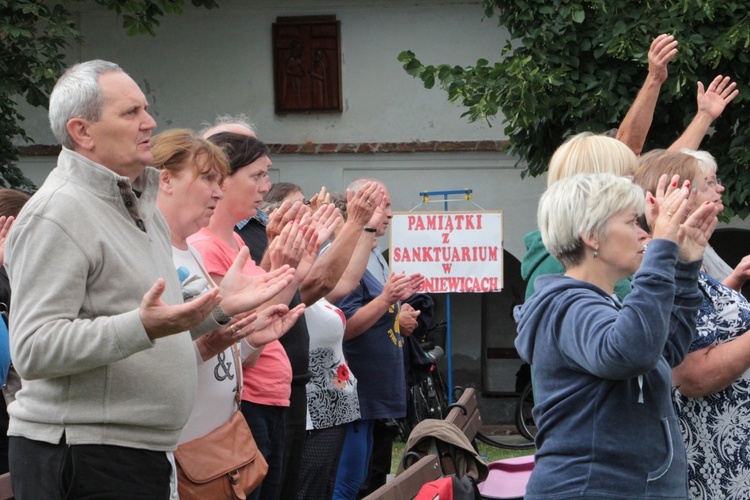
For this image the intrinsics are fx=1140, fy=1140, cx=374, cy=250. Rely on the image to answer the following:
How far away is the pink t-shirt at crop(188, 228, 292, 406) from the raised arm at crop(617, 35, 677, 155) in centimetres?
181

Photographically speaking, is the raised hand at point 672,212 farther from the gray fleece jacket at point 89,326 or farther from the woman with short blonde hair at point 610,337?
the gray fleece jacket at point 89,326

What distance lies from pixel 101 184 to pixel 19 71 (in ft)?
28.4

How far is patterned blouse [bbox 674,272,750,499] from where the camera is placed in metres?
3.26

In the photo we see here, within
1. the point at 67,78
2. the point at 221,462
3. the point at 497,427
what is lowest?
the point at 497,427

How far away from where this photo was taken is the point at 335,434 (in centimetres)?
496

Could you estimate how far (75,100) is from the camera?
290 centimetres

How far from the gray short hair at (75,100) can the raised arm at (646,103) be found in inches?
99.1

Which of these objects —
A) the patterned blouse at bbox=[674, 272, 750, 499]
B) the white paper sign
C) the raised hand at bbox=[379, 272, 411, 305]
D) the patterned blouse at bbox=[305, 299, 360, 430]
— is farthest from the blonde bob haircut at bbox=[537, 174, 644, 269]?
the white paper sign

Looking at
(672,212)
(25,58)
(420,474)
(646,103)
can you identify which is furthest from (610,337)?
(25,58)

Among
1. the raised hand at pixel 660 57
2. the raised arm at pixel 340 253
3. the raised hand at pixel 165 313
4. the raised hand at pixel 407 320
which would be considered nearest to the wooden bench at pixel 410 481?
the raised hand at pixel 165 313

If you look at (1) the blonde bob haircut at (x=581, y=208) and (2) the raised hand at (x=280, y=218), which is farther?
(2) the raised hand at (x=280, y=218)

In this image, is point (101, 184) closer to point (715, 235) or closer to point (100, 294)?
point (100, 294)

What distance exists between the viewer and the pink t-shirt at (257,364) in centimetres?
381

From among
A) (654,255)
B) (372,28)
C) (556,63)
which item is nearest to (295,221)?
(654,255)
